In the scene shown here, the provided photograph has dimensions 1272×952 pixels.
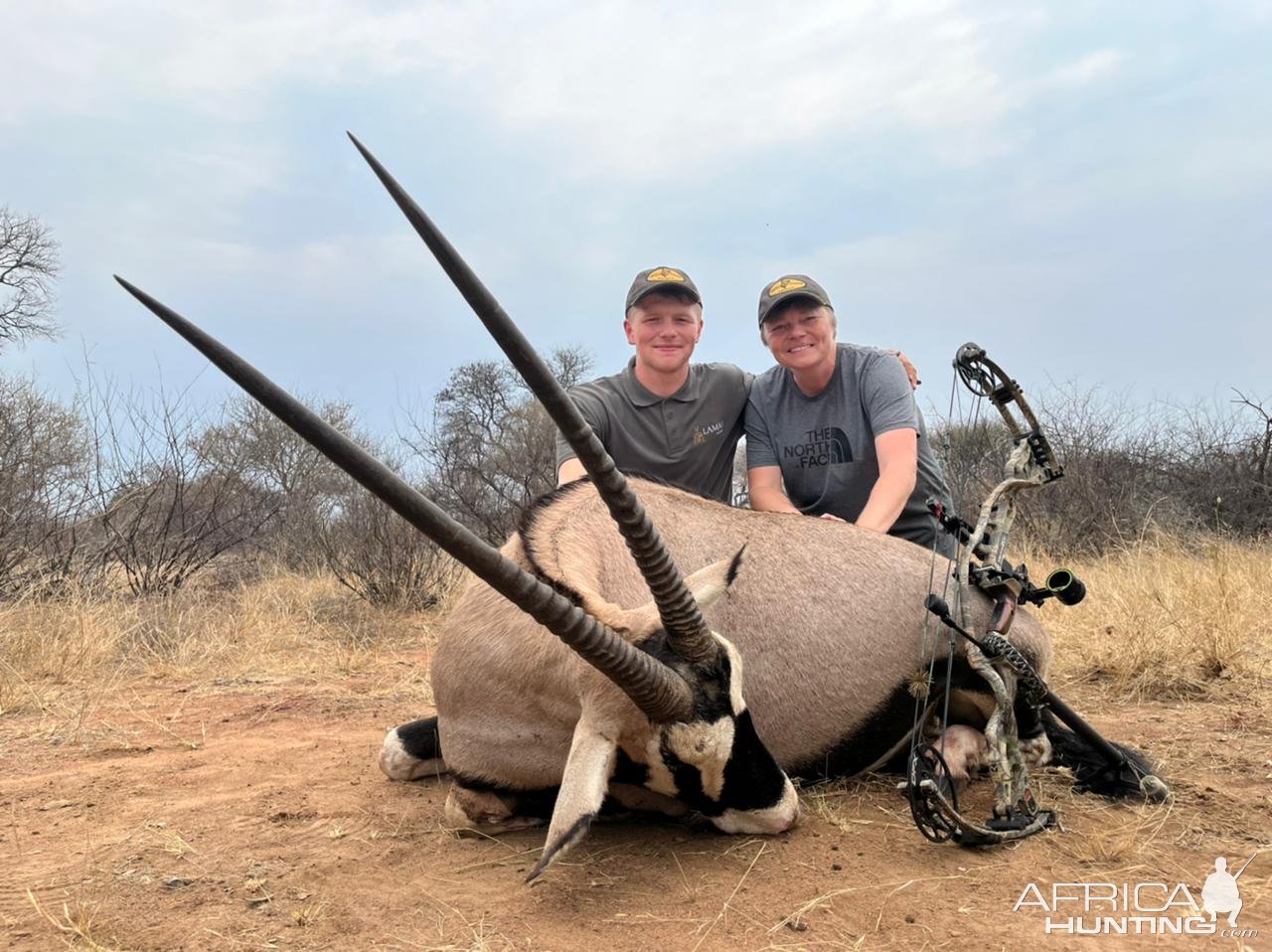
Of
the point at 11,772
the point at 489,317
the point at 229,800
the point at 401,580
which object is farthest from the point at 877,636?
the point at 401,580

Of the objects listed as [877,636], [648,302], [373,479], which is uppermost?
[648,302]

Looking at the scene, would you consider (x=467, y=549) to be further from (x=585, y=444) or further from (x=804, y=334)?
(x=804, y=334)

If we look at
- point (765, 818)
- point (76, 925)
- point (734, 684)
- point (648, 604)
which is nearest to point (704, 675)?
point (734, 684)

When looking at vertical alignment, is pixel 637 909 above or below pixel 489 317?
below

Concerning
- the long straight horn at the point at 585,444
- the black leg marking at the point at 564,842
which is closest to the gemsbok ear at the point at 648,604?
the long straight horn at the point at 585,444

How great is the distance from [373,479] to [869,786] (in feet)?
7.78

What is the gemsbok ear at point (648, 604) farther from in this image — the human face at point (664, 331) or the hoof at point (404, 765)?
the human face at point (664, 331)

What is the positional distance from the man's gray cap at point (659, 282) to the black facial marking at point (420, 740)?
234 centimetres

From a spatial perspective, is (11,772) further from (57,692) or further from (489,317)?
(489,317)

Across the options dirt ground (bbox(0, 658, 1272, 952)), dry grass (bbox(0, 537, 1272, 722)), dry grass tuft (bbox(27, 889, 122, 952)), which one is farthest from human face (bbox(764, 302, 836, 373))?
dry grass tuft (bbox(27, 889, 122, 952))

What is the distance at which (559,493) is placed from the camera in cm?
329

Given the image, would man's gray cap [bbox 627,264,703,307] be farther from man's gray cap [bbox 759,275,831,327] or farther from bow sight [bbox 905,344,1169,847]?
bow sight [bbox 905,344,1169,847]

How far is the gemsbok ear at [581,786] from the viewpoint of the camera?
2.07 m

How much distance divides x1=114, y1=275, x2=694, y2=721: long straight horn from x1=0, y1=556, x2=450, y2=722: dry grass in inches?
126
